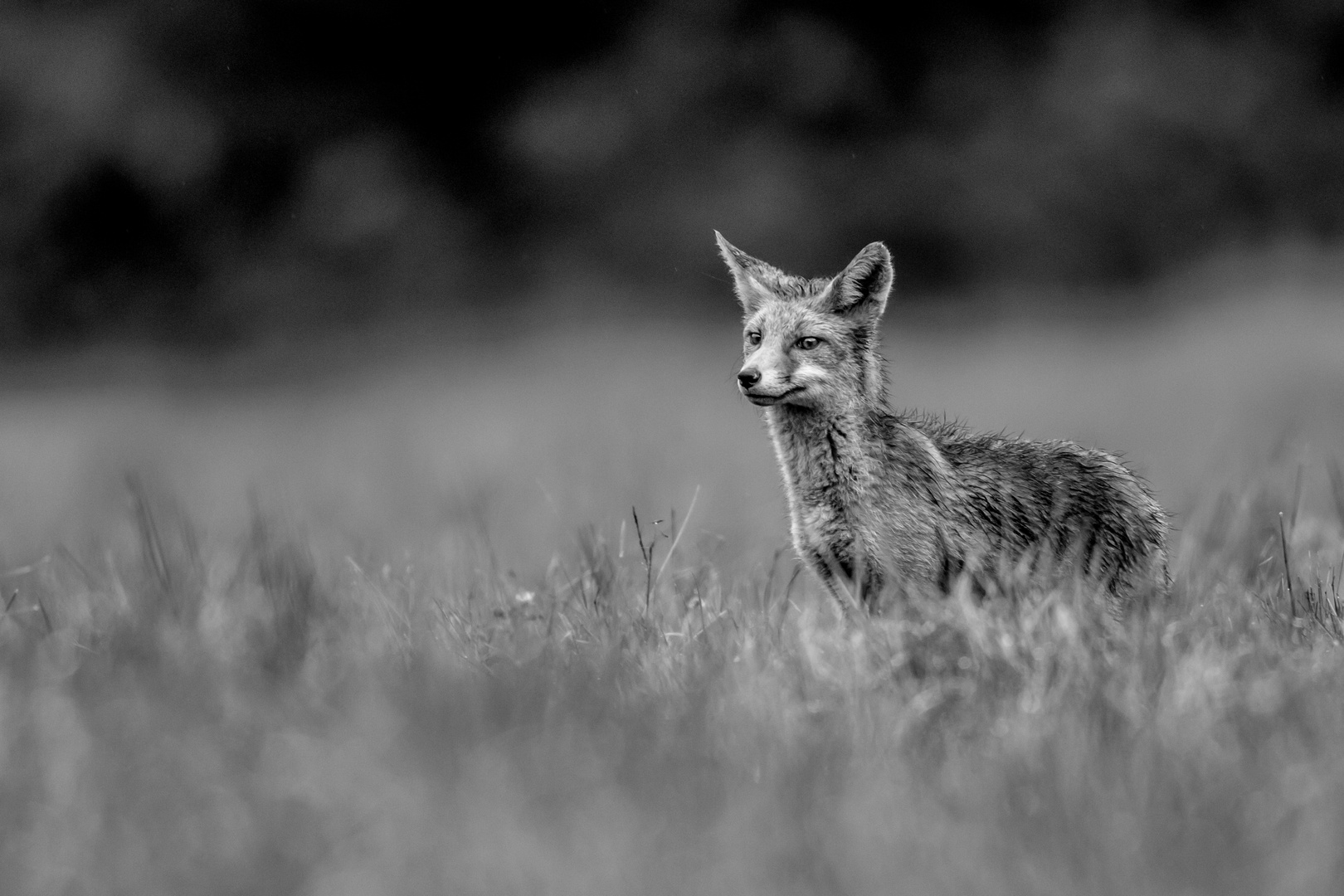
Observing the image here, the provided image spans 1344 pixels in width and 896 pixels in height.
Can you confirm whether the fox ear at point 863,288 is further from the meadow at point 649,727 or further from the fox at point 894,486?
the meadow at point 649,727

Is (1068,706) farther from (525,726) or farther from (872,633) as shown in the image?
(525,726)

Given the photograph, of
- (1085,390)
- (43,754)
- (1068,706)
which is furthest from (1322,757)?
(1085,390)

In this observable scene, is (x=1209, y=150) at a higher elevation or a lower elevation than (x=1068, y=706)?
higher

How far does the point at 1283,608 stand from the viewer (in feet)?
13.2

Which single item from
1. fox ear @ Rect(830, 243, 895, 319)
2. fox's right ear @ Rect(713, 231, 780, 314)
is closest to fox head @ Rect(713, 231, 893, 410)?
fox ear @ Rect(830, 243, 895, 319)

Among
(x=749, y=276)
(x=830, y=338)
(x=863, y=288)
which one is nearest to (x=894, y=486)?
(x=830, y=338)

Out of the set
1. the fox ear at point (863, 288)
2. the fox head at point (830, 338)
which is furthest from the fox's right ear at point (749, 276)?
the fox ear at point (863, 288)

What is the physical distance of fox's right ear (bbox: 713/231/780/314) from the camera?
4.67m

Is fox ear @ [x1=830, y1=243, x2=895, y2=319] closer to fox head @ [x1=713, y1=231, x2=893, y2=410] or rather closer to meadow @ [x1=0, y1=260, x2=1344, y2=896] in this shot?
fox head @ [x1=713, y1=231, x2=893, y2=410]

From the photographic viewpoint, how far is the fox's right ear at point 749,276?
467 cm

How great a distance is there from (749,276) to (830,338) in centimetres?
48

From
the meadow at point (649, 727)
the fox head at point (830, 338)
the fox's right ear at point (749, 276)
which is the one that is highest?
the fox's right ear at point (749, 276)

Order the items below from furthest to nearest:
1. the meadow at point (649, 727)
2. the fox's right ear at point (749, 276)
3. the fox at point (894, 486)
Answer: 1. the fox's right ear at point (749, 276)
2. the fox at point (894, 486)
3. the meadow at point (649, 727)

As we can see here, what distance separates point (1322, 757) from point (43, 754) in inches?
102
